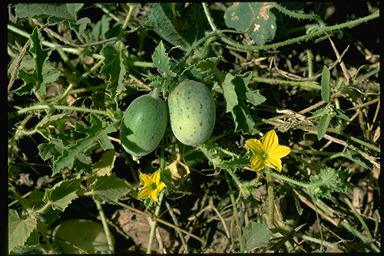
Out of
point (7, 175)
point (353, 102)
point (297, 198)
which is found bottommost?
point (297, 198)

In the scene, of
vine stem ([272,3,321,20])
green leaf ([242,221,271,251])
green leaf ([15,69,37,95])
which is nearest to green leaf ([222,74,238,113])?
vine stem ([272,3,321,20])

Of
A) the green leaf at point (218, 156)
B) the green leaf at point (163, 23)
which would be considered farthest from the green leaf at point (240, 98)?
the green leaf at point (163, 23)

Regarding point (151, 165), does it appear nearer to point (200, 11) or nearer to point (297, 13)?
point (200, 11)

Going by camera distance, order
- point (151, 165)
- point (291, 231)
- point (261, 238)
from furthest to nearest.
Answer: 1. point (151, 165)
2. point (291, 231)
3. point (261, 238)

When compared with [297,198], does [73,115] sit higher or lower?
higher

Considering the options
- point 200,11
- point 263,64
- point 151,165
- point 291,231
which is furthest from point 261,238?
point 200,11

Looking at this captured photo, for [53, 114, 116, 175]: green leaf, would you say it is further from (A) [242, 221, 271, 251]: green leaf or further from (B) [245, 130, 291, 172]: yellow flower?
(A) [242, 221, 271, 251]: green leaf

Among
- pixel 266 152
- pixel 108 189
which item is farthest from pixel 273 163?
pixel 108 189
